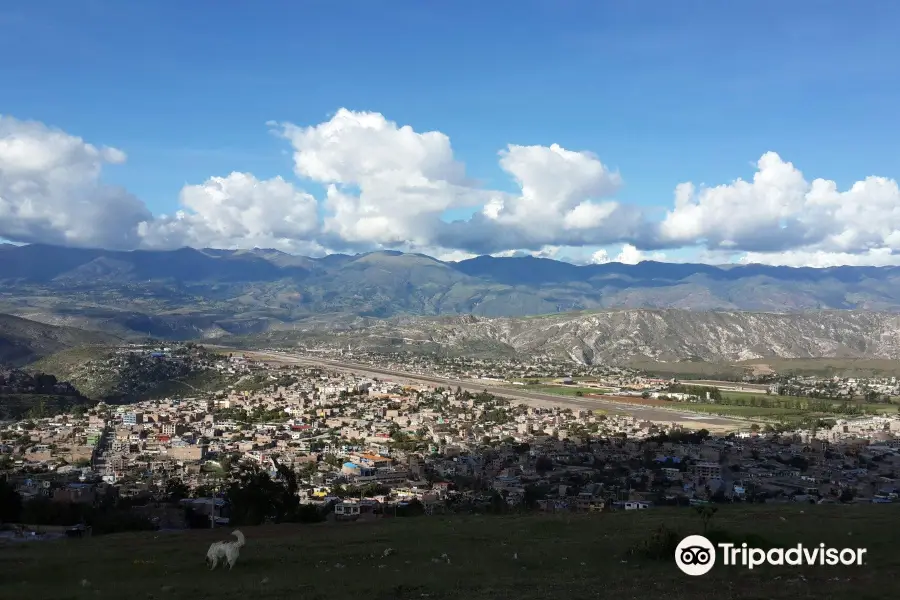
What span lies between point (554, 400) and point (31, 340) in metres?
124

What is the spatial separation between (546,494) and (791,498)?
572 inches

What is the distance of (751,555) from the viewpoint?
16656mm

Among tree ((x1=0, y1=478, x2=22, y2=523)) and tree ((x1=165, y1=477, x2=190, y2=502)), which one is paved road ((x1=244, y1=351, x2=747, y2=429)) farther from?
tree ((x1=0, y1=478, x2=22, y2=523))

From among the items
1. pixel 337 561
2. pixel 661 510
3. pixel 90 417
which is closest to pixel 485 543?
pixel 337 561

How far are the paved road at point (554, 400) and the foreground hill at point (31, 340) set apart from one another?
4826 cm

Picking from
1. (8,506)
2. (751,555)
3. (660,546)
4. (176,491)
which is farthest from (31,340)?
(751,555)

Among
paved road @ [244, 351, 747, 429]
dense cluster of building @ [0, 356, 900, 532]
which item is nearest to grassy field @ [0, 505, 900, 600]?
dense cluster of building @ [0, 356, 900, 532]

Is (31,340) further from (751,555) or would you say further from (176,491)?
(751,555)

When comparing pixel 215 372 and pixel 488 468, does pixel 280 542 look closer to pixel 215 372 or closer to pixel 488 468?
pixel 488 468

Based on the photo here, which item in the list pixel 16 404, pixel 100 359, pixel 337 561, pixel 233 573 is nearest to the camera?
pixel 233 573

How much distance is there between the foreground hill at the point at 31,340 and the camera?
5920 inches

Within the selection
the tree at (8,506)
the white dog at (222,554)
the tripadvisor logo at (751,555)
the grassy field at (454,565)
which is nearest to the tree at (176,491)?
the tree at (8,506)

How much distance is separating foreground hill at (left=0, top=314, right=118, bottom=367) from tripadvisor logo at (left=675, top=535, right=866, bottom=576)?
15389 centimetres

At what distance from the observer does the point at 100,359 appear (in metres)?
128
